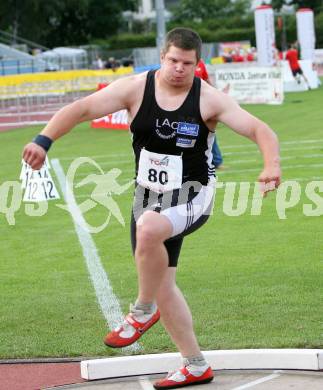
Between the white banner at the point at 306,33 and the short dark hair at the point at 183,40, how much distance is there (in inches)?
1588

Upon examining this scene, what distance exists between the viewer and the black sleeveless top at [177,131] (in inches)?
237

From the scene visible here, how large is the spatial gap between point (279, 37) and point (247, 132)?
84332 millimetres

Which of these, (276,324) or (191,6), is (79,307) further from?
(191,6)

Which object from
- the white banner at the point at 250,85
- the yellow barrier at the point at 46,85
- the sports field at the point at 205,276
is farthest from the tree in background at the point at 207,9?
the sports field at the point at 205,276

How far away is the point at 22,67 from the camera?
→ 2331 inches

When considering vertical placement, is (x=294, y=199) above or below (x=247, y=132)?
below

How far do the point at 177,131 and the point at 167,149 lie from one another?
0.14 m

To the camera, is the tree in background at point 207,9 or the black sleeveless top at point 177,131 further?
the tree in background at point 207,9

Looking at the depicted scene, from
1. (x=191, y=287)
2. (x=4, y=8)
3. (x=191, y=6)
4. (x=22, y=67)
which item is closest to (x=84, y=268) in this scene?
(x=191, y=287)

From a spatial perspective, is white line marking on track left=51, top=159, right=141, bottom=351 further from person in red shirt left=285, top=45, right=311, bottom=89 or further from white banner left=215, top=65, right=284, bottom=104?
person in red shirt left=285, top=45, right=311, bottom=89

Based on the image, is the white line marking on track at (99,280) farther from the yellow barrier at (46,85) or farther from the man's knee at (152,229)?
the yellow barrier at (46,85)

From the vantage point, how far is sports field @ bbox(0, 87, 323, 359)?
292 inches

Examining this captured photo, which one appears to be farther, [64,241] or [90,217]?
[90,217]

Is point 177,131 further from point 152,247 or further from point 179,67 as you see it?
point 152,247
